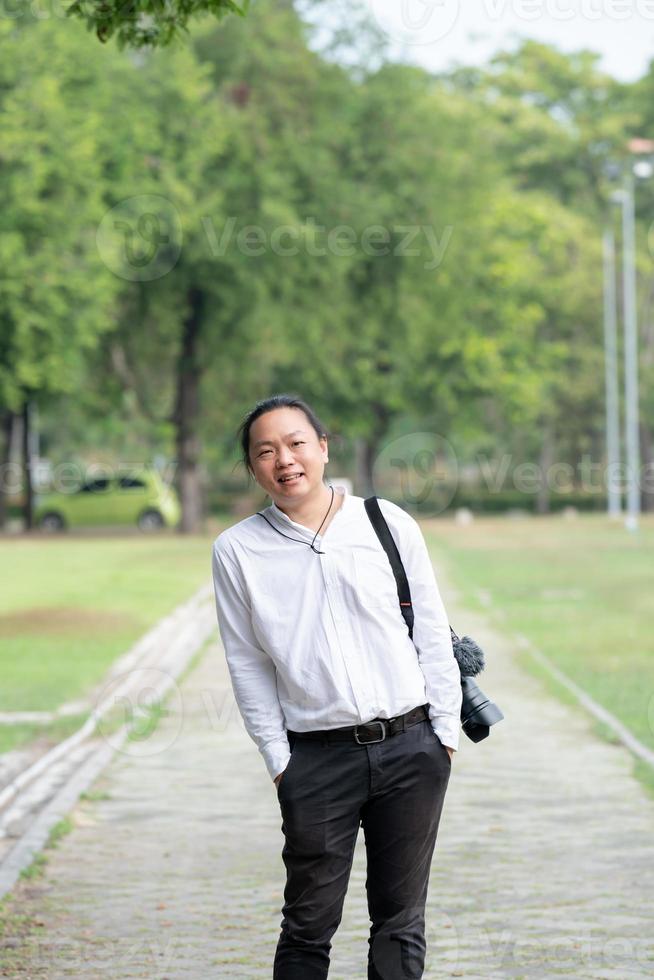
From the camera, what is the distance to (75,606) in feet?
77.6

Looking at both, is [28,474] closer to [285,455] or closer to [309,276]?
[309,276]

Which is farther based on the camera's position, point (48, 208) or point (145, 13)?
point (48, 208)

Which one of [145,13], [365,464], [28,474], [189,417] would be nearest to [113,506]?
[28,474]

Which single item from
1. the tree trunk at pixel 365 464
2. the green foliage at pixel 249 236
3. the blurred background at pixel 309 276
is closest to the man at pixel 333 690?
the blurred background at pixel 309 276

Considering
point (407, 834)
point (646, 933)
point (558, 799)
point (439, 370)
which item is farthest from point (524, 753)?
point (439, 370)

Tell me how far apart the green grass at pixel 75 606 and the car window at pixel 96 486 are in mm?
12081

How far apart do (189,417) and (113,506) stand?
759 centimetres

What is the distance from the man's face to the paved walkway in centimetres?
229

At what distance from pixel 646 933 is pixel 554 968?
608 millimetres

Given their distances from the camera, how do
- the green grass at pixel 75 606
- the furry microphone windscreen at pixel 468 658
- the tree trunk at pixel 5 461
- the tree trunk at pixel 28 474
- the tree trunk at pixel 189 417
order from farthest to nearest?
the tree trunk at pixel 5 461 < the tree trunk at pixel 28 474 < the tree trunk at pixel 189 417 < the green grass at pixel 75 606 < the furry microphone windscreen at pixel 468 658

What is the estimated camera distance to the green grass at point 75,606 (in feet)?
49.2

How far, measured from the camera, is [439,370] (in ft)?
196

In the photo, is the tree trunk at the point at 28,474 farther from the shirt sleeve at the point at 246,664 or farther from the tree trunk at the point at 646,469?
the shirt sleeve at the point at 246,664

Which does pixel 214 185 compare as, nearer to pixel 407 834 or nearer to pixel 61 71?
pixel 61 71
